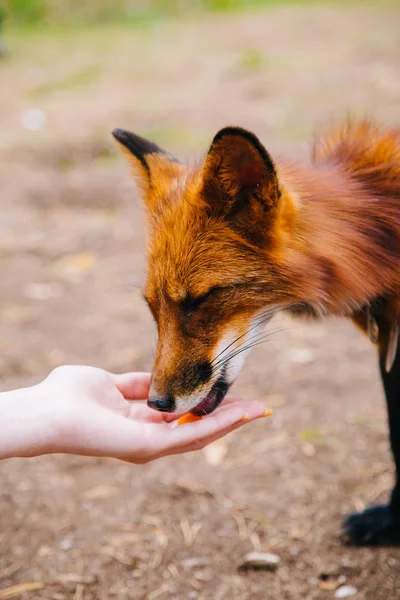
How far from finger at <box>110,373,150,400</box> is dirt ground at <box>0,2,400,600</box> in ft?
2.78

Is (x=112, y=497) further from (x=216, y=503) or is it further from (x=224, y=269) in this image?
(x=224, y=269)

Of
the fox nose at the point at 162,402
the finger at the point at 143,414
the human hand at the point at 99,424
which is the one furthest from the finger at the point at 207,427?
the finger at the point at 143,414

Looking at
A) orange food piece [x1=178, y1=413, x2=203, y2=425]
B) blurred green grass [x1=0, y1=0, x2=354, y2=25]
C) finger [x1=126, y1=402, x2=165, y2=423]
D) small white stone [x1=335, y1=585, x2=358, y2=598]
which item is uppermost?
blurred green grass [x1=0, y1=0, x2=354, y2=25]

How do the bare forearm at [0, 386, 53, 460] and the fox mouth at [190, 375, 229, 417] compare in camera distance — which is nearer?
the bare forearm at [0, 386, 53, 460]

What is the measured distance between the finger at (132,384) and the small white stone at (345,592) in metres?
1.22

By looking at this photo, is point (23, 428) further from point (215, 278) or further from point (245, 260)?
point (245, 260)

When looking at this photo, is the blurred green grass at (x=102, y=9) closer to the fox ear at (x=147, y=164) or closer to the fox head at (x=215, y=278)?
the fox ear at (x=147, y=164)

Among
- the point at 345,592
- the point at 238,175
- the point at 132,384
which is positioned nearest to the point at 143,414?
the point at 132,384

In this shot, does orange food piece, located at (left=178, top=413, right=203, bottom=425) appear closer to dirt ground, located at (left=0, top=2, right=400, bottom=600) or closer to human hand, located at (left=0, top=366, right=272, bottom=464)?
human hand, located at (left=0, top=366, right=272, bottom=464)

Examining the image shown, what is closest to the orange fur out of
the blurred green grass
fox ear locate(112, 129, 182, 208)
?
fox ear locate(112, 129, 182, 208)

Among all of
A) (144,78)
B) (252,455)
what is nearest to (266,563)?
(252,455)

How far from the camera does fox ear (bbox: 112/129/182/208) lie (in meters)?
3.14

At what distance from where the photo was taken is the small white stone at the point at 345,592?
3113 millimetres

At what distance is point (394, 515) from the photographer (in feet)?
11.4
